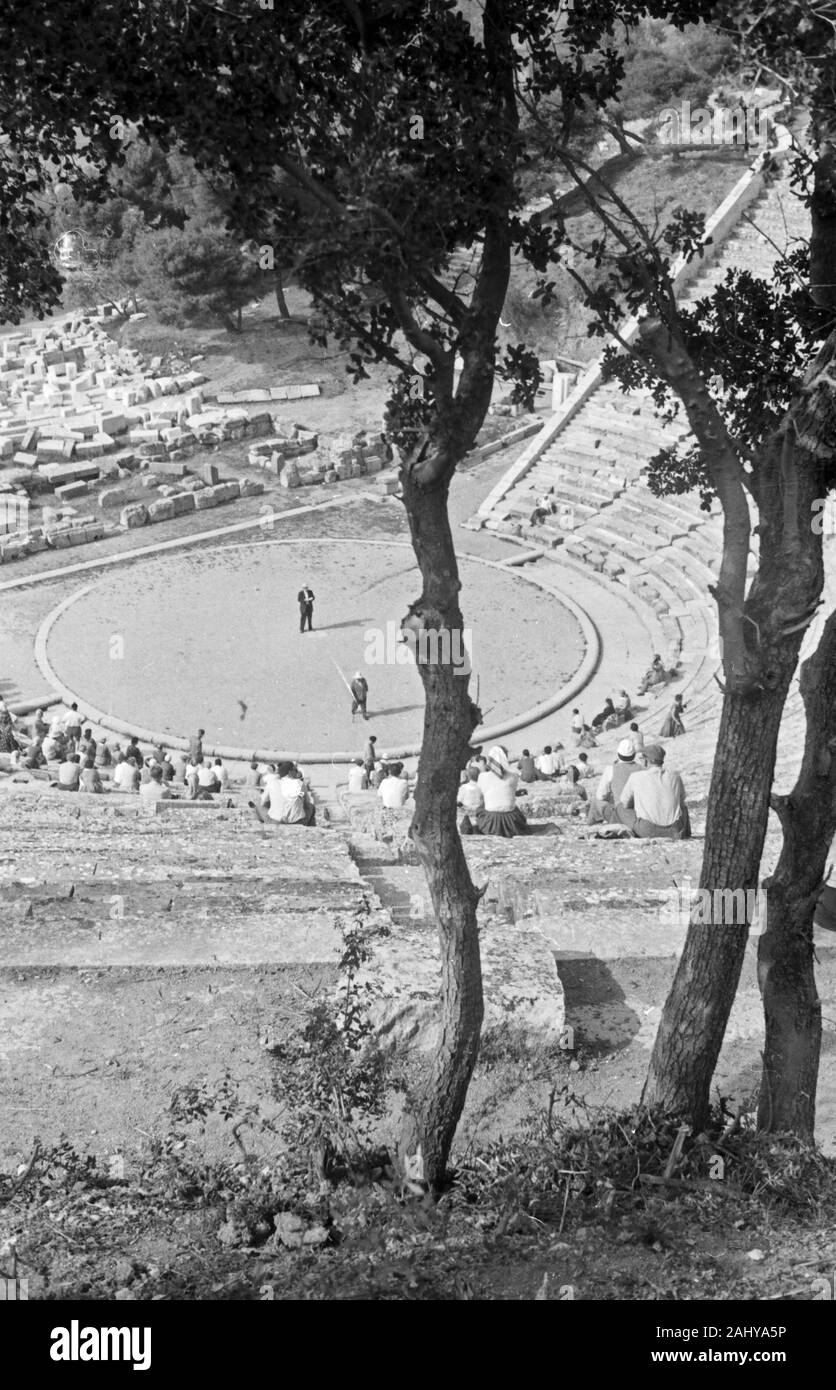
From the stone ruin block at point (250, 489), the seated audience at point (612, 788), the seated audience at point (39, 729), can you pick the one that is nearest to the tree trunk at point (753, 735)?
the seated audience at point (612, 788)

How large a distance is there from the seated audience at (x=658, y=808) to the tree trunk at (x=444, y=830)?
6.85 metres

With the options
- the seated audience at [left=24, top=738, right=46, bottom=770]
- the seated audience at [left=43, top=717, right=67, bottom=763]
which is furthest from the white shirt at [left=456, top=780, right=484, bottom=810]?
the seated audience at [left=24, top=738, right=46, bottom=770]

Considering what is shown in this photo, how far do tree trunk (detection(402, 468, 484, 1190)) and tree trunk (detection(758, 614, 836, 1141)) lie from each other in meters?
1.66

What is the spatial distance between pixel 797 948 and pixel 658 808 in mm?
6425

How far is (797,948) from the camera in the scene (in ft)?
27.0

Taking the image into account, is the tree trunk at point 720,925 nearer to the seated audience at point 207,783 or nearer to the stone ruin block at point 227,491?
the seated audience at point 207,783

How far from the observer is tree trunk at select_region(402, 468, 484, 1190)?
7273 mm

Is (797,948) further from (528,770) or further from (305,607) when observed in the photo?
(305,607)

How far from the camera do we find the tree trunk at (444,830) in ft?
23.9

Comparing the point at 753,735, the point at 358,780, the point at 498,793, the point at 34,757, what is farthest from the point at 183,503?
the point at 753,735

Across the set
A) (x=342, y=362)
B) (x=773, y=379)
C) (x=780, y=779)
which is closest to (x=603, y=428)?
(x=342, y=362)

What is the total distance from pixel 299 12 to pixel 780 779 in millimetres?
11191

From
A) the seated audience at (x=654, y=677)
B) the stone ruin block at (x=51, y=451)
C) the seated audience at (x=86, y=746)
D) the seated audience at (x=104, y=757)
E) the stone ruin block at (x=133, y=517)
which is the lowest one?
the seated audience at (x=104, y=757)

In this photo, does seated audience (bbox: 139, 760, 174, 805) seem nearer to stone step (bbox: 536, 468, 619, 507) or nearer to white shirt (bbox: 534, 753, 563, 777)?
white shirt (bbox: 534, 753, 563, 777)
